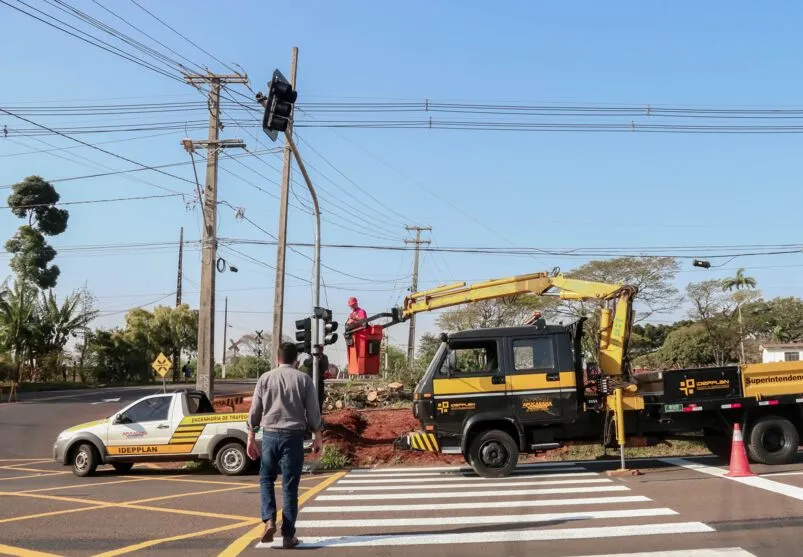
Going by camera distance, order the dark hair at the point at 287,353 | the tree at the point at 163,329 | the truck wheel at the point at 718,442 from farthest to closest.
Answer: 1. the tree at the point at 163,329
2. the truck wheel at the point at 718,442
3. the dark hair at the point at 287,353

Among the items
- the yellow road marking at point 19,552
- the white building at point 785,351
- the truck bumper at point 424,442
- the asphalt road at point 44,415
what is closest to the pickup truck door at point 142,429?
the truck bumper at point 424,442

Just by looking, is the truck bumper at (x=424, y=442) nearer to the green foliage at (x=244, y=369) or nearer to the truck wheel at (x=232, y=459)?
the truck wheel at (x=232, y=459)

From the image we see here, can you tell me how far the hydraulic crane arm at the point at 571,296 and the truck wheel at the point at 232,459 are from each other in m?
4.30

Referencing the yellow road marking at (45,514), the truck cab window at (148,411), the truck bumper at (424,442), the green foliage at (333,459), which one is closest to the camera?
the yellow road marking at (45,514)

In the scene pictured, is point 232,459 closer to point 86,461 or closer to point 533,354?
point 86,461

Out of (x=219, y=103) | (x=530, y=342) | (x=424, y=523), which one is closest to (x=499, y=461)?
(x=530, y=342)

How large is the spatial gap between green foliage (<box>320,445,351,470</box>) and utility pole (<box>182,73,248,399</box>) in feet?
21.4

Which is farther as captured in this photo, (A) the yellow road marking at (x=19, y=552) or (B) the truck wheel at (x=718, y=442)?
(B) the truck wheel at (x=718, y=442)

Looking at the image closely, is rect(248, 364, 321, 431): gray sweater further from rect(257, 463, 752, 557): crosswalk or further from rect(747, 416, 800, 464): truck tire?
rect(747, 416, 800, 464): truck tire

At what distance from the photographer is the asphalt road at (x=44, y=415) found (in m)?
22.4

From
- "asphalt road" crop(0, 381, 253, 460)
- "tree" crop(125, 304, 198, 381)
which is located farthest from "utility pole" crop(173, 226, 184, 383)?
"asphalt road" crop(0, 381, 253, 460)

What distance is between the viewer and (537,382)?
1261cm

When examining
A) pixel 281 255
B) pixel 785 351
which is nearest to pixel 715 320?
pixel 785 351

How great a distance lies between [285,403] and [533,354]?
6641mm
